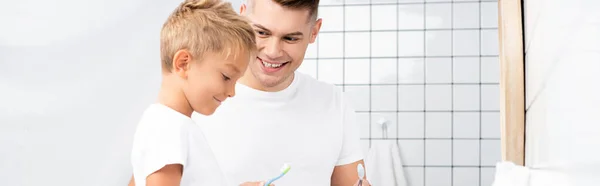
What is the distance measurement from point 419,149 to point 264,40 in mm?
1185

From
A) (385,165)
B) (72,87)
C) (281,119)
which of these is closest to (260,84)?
(281,119)

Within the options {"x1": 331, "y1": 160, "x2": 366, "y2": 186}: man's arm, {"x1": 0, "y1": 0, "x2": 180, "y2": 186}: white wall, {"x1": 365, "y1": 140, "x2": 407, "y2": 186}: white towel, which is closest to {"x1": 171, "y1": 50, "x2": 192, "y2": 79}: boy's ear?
{"x1": 0, "y1": 0, "x2": 180, "y2": 186}: white wall

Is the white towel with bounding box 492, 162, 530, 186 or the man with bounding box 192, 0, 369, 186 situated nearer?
the white towel with bounding box 492, 162, 530, 186

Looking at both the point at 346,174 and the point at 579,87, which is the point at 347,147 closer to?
the point at 346,174

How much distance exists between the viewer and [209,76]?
81cm

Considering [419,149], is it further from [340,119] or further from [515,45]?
[515,45]

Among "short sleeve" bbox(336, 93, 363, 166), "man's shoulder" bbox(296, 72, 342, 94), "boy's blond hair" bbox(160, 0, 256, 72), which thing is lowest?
"short sleeve" bbox(336, 93, 363, 166)

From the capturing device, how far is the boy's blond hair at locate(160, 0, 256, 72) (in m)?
0.80

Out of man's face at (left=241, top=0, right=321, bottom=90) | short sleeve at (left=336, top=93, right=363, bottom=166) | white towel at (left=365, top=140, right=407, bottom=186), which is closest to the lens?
man's face at (left=241, top=0, right=321, bottom=90)

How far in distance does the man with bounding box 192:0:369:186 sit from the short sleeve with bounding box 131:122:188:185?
0.49 meters

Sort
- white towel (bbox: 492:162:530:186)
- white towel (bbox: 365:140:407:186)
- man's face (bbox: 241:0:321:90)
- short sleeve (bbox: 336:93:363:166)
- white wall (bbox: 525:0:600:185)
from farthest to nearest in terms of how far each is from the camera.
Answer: white towel (bbox: 365:140:407:186) < short sleeve (bbox: 336:93:363:166) < man's face (bbox: 241:0:321:90) < white towel (bbox: 492:162:530:186) < white wall (bbox: 525:0:600:185)

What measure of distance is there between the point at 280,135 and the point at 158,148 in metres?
0.58

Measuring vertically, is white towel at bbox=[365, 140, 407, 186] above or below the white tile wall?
below

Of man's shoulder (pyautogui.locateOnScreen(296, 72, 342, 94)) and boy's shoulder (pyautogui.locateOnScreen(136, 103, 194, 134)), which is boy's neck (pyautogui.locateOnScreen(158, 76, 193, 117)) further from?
man's shoulder (pyautogui.locateOnScreen(296, 72, 342, 94))
